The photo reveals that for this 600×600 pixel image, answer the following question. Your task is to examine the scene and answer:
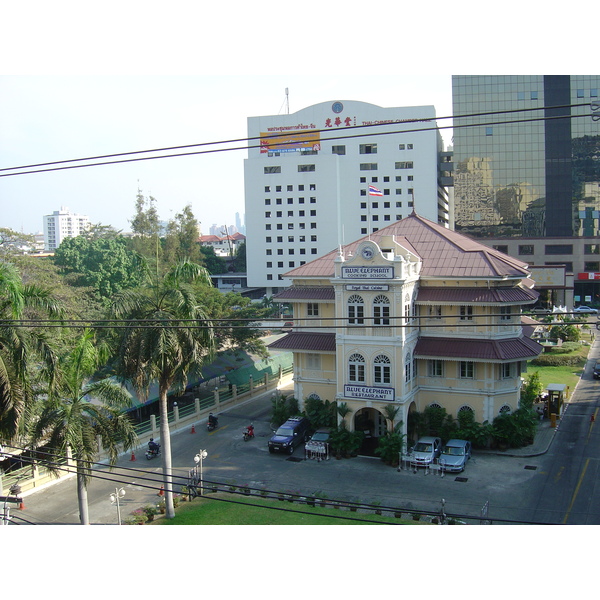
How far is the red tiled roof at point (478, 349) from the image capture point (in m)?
27.4

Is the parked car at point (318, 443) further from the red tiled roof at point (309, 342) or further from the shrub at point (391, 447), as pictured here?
the red tiled roof at point (309, 342)

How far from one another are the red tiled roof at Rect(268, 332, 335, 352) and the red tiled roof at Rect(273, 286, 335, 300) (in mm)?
1860

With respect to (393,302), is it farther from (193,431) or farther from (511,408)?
(193,431)

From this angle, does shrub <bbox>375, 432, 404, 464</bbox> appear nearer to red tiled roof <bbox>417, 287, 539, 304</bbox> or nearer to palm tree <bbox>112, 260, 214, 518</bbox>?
red tiled roof <bbox>417, 287, 539, 304</bbox>

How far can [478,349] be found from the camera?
27.8 meters

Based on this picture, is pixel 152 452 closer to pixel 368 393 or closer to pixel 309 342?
pixel 309 342

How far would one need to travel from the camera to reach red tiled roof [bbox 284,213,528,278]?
28.6m

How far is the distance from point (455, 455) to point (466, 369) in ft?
14.4

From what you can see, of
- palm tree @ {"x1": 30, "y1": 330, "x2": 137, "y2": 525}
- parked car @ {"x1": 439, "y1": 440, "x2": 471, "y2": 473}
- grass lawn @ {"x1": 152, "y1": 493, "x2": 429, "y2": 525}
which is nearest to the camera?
palm tree @ {"x1": 30, "y1": 330, "x2": 137, "y2": 525}

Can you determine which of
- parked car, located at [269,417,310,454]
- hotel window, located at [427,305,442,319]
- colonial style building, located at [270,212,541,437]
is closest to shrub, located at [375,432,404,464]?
colonial style building, located at [270,212,541,437]

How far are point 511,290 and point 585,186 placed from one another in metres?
45.7

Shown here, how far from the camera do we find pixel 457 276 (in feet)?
93.5

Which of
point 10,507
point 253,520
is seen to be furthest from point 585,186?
point 10,507

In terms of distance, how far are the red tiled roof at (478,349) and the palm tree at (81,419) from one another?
581 inches
